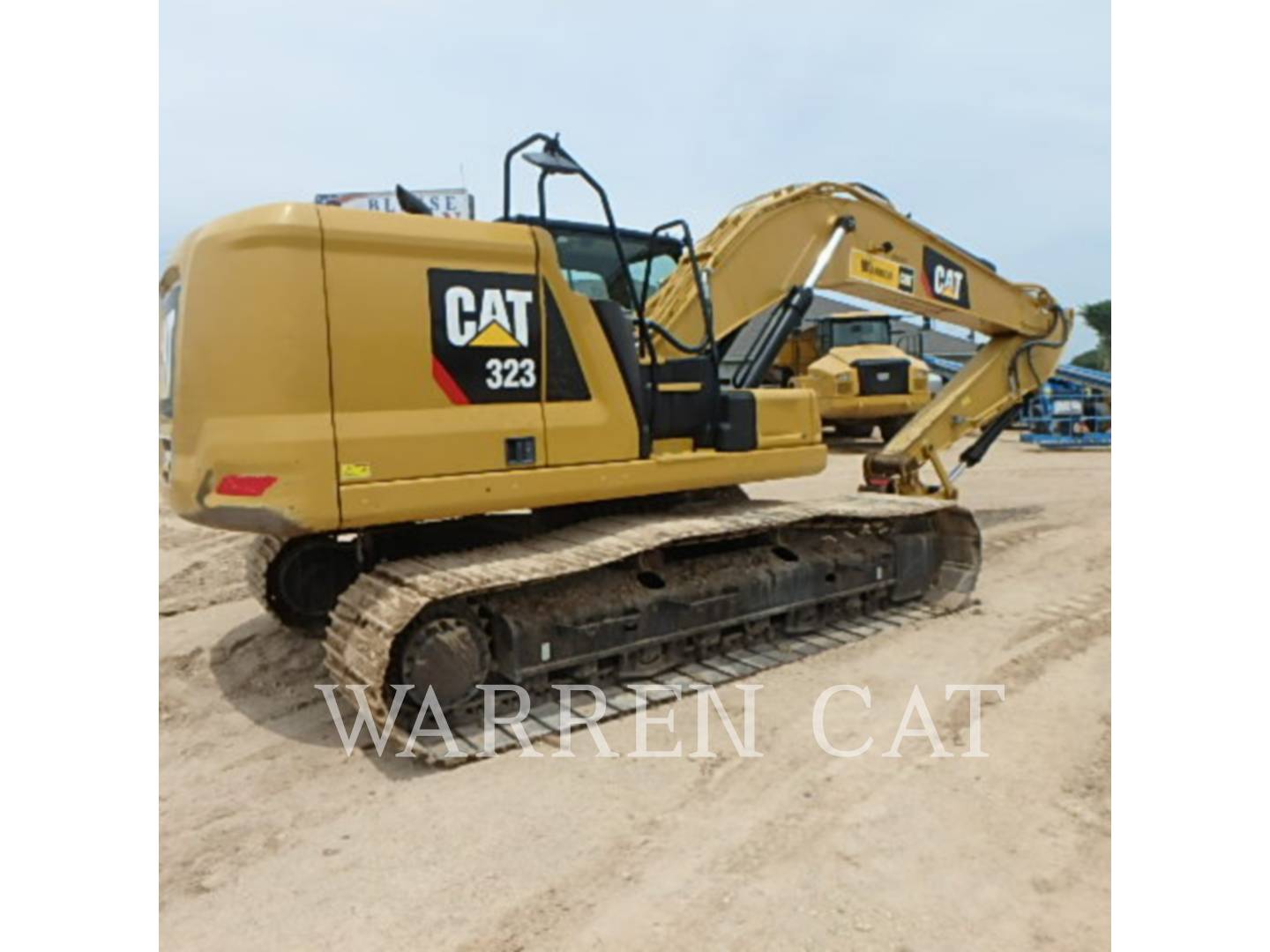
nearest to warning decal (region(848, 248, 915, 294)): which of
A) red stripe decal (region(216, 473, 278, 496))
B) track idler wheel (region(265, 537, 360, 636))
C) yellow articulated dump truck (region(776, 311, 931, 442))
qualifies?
track idler wheel (region(265, 537, 360, 636))

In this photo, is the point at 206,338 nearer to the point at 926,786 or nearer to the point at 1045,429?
the point at 926,786

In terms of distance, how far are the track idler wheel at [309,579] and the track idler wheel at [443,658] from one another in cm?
136

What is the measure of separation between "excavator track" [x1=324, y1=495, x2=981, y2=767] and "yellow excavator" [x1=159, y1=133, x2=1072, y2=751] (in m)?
0.02

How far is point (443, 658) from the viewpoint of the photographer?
395 centimetres

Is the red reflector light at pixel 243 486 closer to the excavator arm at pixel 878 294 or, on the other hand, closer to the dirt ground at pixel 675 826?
the dirt ground at pixel 675 826

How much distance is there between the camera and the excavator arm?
5.73 metres

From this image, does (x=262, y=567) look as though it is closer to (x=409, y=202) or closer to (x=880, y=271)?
(x=409, y=202)

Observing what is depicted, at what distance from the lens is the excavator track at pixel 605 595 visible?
12.6ft

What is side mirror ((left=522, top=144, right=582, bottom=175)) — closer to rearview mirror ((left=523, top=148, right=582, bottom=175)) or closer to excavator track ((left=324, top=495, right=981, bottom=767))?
rearview mirror ((left=523, top=148, right=582, bottom=175))

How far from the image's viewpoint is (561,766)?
12.3 ft

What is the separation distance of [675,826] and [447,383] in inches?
84.8

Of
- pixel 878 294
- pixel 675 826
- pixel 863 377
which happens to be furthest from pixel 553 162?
pixel 863 377

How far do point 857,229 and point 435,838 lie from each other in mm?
5267

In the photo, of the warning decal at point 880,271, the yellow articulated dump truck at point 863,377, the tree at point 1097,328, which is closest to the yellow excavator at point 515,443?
the warning decal at point 880,271
